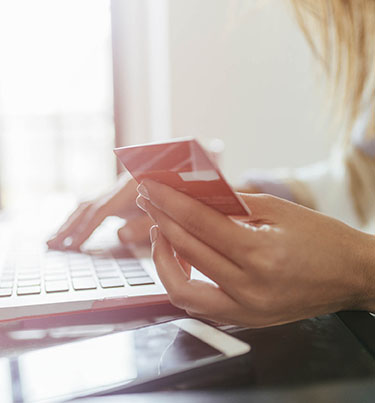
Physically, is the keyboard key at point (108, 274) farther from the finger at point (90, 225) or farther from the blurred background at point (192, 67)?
the blurred background at point (192, 67)

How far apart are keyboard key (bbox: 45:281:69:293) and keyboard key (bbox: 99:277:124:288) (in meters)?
0.03

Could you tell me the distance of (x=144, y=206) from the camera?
316mm

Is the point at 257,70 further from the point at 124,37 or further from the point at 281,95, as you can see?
the point at 124,37

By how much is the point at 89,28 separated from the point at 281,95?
0.70 meters

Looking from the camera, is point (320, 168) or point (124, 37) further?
point (124, 37)

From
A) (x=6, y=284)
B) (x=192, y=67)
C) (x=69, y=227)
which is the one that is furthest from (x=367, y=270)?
(x=192, y=67)

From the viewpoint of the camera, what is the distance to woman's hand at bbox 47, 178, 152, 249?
572mm

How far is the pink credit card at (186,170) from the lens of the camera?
0.22 m

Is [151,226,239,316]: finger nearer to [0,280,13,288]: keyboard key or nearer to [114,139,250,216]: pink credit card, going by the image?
[114,139,250,216]: pink credit card

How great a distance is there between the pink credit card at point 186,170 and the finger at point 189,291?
0.05 metres

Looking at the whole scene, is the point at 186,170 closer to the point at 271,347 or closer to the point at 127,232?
the point at 271,347

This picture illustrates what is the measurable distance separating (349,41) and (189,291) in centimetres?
73

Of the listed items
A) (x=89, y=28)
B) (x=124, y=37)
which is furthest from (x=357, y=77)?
(x=89, y=28)

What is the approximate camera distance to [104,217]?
22.7 inches
